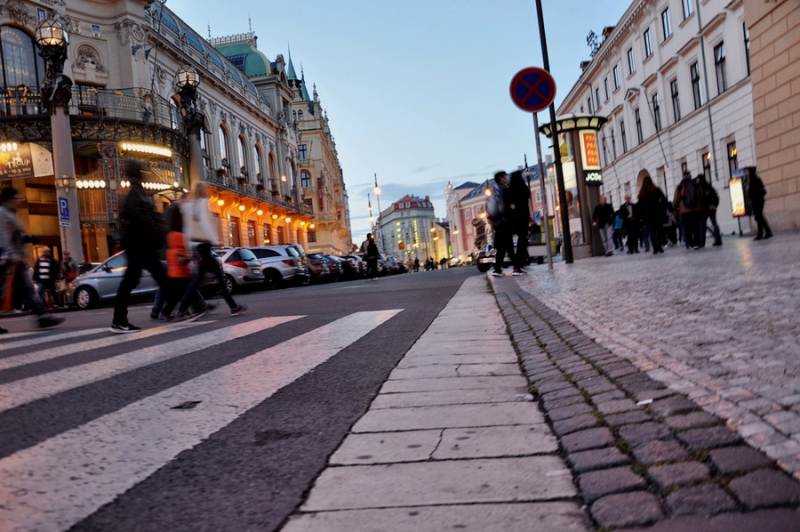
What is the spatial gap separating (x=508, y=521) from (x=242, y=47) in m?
63.8

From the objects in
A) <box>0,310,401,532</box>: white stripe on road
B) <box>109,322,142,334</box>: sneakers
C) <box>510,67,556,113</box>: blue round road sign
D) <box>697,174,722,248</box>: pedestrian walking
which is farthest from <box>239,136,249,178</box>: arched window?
<box>0,310,401,532</box>: white stripe on road

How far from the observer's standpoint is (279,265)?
23.6 metres

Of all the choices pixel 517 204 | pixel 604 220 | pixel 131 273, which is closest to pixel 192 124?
pixel 604 220

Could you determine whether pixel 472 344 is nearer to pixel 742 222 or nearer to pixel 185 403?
pixel 185 403

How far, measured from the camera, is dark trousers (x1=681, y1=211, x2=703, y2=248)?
51.0ft

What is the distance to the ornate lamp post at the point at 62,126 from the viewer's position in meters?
23.0

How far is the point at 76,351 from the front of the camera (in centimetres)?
619

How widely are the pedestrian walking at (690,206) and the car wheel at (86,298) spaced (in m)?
14.9

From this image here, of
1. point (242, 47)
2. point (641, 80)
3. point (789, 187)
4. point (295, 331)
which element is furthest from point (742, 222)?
point (242, 47)

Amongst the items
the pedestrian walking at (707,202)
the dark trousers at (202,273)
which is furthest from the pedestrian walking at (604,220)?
the dark trousers at (202,273)

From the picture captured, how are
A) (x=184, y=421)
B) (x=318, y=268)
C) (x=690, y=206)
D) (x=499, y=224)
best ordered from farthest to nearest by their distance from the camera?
(x=318, y=268), (x=690, y=206), (x=499, y=224), (x=184, y=421)

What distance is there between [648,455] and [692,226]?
50.3ft

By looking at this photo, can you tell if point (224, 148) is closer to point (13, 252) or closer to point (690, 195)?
point (690, 195)

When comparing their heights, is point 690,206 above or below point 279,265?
above
